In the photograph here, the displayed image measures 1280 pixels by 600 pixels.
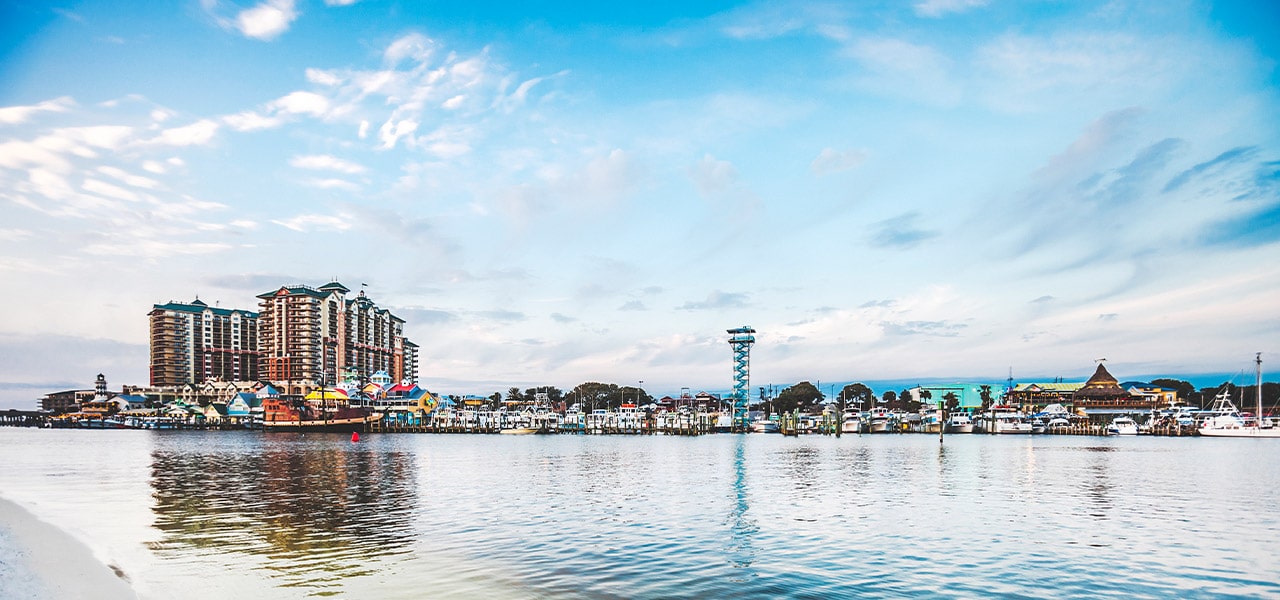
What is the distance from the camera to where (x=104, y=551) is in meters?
21.7

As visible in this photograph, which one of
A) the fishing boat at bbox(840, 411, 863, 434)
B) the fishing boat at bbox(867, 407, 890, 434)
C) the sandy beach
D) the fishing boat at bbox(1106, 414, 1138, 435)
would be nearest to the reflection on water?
the sandy beach

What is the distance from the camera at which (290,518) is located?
29391 mm

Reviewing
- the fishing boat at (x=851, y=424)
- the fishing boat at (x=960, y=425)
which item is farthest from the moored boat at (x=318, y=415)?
the fishing boat at (x=960, y=425)

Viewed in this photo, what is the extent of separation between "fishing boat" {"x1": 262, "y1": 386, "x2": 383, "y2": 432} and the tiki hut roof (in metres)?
167

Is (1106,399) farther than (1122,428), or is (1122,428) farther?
(1106,399)

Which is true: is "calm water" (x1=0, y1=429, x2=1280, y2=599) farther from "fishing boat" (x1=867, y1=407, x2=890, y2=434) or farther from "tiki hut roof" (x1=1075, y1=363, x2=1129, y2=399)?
"tiki hut roof" (x1=1075, y1=363, x2=1129, y2=399)

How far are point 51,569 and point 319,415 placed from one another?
183 metres

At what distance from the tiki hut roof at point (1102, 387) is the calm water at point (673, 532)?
154410 millimetres

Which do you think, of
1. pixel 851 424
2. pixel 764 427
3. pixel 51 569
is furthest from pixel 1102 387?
pixel 51 569

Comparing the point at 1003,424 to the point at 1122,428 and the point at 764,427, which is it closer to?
the point at 1122,428

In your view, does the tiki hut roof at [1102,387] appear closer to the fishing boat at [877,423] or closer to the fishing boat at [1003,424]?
the fishing boat at [1003,424]

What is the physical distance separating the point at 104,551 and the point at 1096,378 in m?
216

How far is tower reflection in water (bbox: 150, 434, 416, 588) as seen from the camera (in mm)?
21344

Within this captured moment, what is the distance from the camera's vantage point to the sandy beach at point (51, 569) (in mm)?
16266
